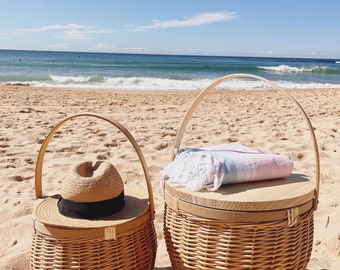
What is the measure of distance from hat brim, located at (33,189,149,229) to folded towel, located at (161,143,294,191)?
0.47ft

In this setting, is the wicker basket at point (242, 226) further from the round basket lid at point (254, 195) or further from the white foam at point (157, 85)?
the white foam at point (157, 85)

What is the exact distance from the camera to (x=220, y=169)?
1354 mm

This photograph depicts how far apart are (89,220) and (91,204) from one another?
55mm

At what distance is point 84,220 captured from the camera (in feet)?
4.44

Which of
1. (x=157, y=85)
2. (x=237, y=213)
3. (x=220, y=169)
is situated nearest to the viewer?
(x=237, y=213)

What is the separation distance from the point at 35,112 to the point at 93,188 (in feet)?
16.6

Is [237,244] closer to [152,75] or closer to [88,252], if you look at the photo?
[88,252]

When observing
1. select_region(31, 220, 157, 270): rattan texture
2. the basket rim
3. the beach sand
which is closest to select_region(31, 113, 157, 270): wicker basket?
select_region(31, 220, 157, 270): rattan texture

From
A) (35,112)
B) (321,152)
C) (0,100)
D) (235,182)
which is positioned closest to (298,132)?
(321,152)

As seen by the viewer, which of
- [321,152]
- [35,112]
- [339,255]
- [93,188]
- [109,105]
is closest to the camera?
[93,188]

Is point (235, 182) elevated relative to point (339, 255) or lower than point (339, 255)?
elevated

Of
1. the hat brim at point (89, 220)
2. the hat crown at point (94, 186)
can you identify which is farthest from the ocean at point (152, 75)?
the hat crown at point (94, 186)

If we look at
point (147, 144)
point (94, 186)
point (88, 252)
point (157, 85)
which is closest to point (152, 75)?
point (157, 85)

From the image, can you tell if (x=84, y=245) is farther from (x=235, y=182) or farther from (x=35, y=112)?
(x=35, y=112)
